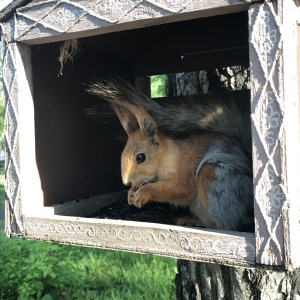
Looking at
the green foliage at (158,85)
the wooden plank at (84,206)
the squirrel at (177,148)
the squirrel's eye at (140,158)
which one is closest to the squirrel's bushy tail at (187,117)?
the squirrel at (177,148)

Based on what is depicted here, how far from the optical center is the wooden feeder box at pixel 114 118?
39.5 inches

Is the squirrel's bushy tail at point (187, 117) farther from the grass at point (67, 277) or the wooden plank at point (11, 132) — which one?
the grass at point (67, 277)

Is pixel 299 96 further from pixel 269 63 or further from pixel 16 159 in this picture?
pixel 16 159

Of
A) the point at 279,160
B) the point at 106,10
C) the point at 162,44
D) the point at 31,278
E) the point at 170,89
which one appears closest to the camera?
the point at 279,160

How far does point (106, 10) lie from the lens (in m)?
1.21

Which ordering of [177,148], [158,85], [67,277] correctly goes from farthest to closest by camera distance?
[158,85]
[67,277]
[177,148]

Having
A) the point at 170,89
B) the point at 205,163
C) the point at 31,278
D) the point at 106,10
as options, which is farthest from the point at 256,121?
the point at 31,278

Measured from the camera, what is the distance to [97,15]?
1227 millimetres

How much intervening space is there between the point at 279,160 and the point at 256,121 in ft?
0.34

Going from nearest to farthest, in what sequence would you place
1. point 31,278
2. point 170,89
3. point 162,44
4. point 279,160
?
point 279,160 → point 162,44 → point 170,89 → point 31,278

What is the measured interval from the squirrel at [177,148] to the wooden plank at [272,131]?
285 millimetres

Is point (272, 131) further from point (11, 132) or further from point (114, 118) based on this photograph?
point (114, 118)

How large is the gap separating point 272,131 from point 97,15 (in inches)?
22.9

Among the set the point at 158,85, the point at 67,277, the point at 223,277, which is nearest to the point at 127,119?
the point at 223,277
